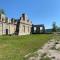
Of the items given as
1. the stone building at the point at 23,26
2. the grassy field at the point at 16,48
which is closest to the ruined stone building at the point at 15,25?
the stone building at the point at 23,26

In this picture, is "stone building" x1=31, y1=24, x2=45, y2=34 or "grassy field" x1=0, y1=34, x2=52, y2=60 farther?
"stone building" x1=31, y1=24, x2=45, y2=34

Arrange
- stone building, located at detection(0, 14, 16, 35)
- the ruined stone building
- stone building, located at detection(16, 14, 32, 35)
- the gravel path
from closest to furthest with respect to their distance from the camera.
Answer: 1. the gravel path
2. stone building, located at detection(0, 14, 16, 35)
3. the ruined stone building
4. stone building, located at detection(16, 14, 32, 35)

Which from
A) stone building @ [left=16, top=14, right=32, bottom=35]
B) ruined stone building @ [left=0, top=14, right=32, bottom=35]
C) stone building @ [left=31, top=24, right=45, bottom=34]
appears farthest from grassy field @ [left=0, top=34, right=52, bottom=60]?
stone building @ [left=31, top=24, right=45, bottom=34]

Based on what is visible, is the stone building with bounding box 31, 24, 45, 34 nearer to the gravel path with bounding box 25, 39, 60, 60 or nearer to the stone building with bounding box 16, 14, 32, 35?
the stone building with bounding box 16, 14, 32, 35

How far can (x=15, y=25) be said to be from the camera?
1661 inches

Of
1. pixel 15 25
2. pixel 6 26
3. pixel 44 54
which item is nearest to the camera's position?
pixel 44 54

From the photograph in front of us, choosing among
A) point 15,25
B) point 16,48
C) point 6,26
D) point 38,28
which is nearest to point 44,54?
point 16,48

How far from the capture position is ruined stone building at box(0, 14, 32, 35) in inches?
1412

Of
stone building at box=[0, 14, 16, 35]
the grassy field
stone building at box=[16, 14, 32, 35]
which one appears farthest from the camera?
stone building at box=[16, 14, 32, 35]

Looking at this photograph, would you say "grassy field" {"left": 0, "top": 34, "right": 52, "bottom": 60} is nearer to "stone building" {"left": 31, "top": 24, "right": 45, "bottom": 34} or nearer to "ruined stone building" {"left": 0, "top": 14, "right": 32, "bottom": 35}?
"ruined stone building" {"left": 0, "top": 14, "right": 32, "bottom": 35}

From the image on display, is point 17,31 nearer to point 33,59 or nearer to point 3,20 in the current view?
point 3,20

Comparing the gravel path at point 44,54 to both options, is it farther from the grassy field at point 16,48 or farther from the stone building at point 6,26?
the stone building at point 6,26

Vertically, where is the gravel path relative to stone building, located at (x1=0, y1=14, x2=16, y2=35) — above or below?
below

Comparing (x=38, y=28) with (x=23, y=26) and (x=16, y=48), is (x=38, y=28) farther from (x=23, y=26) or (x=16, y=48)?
(x=16, y=48)
